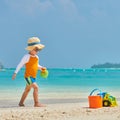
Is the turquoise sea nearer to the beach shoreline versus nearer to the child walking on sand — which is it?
the child walking on sand

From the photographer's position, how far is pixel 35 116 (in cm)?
902

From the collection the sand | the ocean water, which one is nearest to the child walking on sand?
the sand

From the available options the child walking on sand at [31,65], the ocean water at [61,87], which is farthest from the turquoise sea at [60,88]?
the child walking on sand at [31,65]

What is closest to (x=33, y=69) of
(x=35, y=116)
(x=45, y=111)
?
(x=45, y=111)

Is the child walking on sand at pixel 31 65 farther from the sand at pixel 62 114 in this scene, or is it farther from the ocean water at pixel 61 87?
the ocean water at pixel 61 87

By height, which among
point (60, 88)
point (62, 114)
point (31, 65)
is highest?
point (60, 88)

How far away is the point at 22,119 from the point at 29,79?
238cm

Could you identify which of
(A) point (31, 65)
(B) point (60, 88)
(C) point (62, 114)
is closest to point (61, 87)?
(B) point (60, 88)

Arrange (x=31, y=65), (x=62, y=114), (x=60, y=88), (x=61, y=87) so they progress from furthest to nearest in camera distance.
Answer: (x=61, y=87) → (x=60, y=88) → (x=31, y=65) → (x=62, y=114)

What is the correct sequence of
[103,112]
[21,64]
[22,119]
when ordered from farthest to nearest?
1. [21,64]
2. [103,112]
3. [22,119]

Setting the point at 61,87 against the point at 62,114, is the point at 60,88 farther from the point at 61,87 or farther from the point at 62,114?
the point at 62,114

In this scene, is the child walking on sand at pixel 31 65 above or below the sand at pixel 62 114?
above

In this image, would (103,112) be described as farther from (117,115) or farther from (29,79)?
(29,79)

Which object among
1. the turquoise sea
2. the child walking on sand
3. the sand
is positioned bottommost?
the sand
